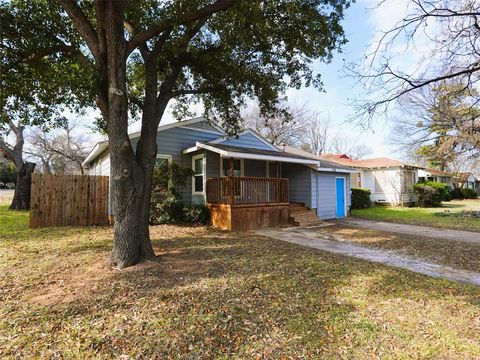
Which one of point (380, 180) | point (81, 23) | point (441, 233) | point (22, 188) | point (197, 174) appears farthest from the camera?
point (380, 180)

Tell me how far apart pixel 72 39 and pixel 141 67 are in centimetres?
220

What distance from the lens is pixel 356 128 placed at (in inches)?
285

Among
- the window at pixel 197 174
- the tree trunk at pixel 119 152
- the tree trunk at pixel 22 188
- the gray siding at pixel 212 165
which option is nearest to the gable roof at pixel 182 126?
the gray siding at pixel 212 165

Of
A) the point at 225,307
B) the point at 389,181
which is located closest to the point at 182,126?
the point at 225,307

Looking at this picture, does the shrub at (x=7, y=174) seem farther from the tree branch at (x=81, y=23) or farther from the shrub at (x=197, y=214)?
the tree branch at (x=81, y=23)

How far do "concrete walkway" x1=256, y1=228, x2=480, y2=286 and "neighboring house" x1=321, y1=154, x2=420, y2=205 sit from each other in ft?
46.5

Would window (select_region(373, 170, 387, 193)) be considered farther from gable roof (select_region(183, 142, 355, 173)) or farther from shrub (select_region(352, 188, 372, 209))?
gable roof (select_region(183, 142, 355, 173))

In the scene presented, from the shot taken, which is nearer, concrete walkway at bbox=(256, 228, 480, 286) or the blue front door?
concrete walkway at bbox=(256, 228, 480, 286)

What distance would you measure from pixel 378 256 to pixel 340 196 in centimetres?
849

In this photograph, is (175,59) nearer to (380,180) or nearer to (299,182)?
(299,182)

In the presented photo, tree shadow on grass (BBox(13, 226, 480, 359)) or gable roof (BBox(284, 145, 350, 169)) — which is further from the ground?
gable roof (BBox(284, 145, 350, 169))

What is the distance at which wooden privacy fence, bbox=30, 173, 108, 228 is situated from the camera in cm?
949

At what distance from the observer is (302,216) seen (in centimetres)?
1180

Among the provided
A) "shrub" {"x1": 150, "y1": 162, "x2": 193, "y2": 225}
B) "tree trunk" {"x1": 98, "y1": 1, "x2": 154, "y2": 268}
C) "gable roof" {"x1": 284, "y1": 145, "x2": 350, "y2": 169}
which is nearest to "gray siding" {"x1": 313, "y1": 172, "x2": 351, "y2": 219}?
"gable roof" {"x1": 284, "y1": 145, "x2": 350, "y2": 169}
